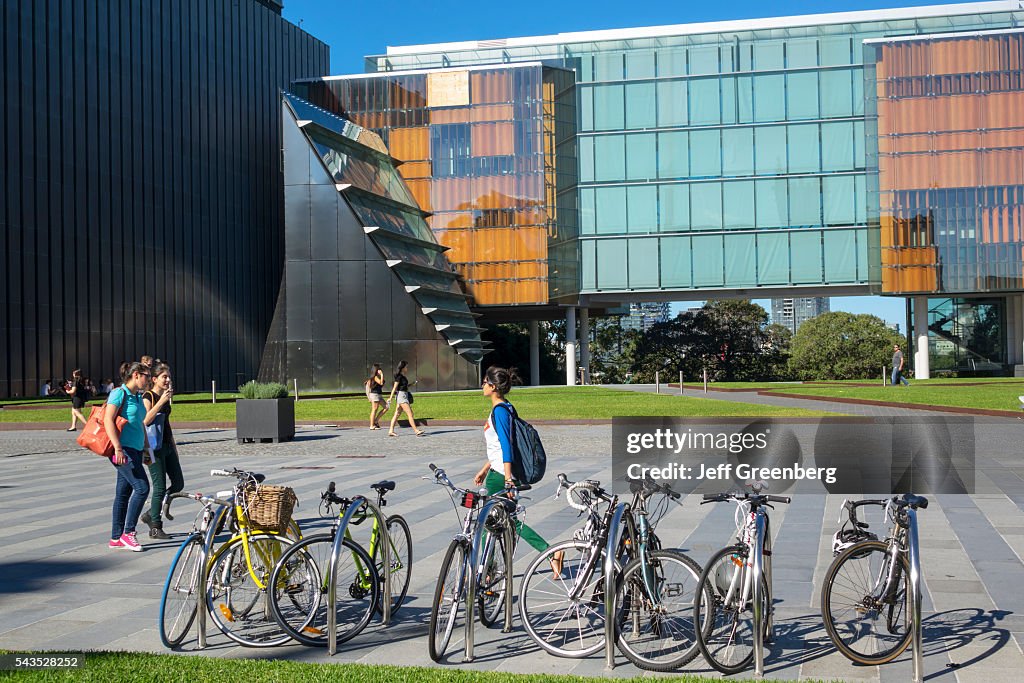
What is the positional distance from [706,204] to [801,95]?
873cm

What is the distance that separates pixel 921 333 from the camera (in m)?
62.5

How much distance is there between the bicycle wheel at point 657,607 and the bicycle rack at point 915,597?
1.19 metres

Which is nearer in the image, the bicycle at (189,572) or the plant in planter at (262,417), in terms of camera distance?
Answer: the bicycle at (189,572)

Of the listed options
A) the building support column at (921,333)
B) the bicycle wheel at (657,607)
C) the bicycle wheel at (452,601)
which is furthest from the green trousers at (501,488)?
the building support column at (921,333)

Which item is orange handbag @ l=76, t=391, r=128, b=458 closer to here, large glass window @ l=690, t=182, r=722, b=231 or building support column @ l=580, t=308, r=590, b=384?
large glass window @ l=690, t=182, r=722, b=231

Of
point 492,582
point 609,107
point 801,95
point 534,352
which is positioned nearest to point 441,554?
point 492,582

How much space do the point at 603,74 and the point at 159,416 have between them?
57611mm

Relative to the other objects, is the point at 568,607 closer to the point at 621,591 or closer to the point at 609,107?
the point at 621,591

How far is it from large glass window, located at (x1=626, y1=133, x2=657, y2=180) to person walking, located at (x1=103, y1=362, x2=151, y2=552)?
56.9 metres

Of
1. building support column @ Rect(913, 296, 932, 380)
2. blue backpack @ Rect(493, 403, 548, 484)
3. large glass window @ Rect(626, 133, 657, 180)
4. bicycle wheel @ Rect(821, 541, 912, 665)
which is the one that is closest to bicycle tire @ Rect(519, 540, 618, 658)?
blue backpack @ Rect(493, 403, 548, 484)

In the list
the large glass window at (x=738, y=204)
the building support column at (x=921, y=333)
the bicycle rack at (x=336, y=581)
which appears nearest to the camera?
the bicycle rack at (x=336, y=581)

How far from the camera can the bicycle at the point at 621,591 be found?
236 inches

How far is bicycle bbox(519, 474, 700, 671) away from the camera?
5.99 metres

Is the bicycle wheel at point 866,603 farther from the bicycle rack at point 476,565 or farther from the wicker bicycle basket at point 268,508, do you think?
the wicker bicycle basket at point 268,508
